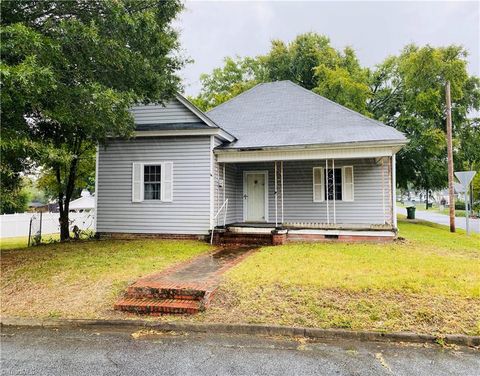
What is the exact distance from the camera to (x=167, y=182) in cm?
1179

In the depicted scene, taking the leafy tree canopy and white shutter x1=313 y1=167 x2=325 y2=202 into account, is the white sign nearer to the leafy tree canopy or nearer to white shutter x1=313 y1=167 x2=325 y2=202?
white shutter x1=313 y1=167 x2=325 y2=202

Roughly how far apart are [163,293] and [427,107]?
755 inches

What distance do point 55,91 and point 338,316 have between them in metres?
6.78

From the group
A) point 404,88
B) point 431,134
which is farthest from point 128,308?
point 404,88

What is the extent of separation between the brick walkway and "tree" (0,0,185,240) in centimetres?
326

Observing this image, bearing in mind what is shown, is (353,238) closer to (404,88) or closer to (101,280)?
(101,280)

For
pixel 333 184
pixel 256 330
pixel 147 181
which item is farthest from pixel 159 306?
pixel 333 184

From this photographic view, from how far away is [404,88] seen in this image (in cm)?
2175

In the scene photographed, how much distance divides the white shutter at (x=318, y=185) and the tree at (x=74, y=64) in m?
6.87

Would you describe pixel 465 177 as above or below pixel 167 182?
above

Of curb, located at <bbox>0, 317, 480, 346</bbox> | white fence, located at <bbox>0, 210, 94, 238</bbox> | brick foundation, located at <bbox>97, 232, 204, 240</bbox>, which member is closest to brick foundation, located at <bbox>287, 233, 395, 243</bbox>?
brick foundation, located at <bbox>97, 232, 204, 240</bbox>

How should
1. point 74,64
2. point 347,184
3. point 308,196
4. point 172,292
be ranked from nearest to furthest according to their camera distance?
1. point 172,292
2. point 74,64
3. point 347,184
4. point 308,196

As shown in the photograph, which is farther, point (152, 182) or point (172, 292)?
point (152, 182)

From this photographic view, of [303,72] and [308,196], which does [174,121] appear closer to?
[308,196]
